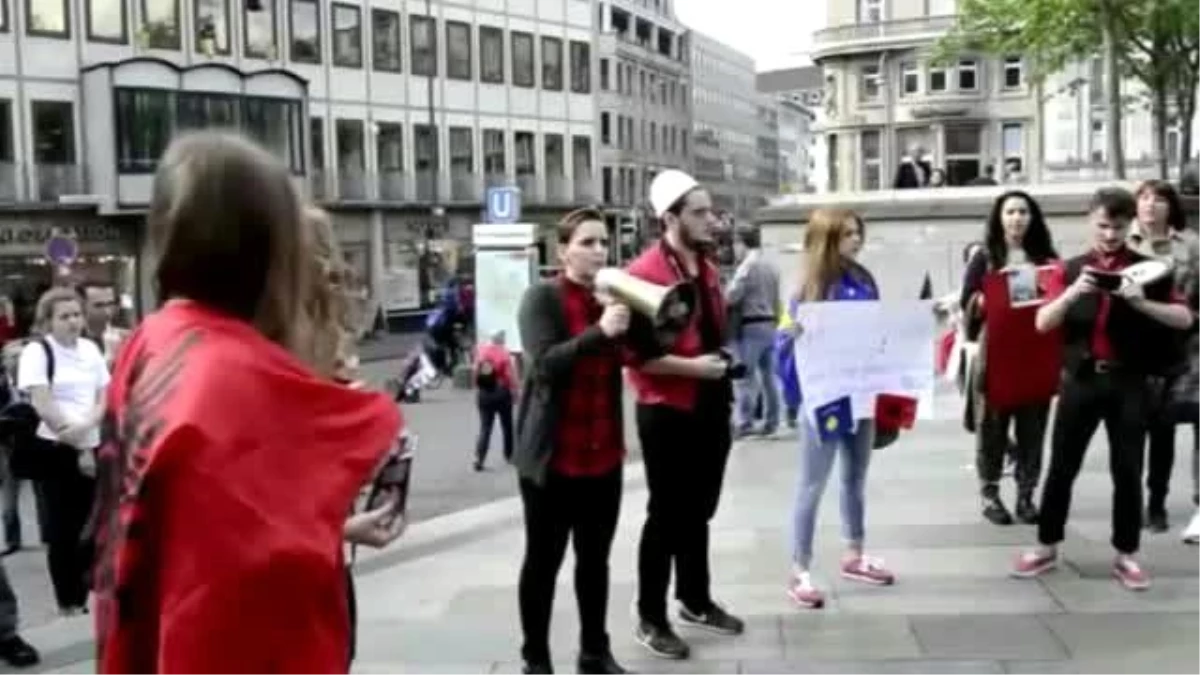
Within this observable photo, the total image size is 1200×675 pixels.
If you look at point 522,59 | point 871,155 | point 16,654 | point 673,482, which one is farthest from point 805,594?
point 871,155

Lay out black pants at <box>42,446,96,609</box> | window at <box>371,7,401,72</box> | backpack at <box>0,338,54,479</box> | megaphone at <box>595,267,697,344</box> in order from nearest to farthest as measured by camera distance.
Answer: megaphone at <box>595,267,697,344</box> < black pants at <box>42,446,96,609</box> < backpack at <box>0,338,54,479</box> < window at <box>371,7,401,72</box>

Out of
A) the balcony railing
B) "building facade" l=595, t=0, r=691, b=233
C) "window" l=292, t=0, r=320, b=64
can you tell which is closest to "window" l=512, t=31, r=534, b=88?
"window" l=292, t=0, r=320, b=64

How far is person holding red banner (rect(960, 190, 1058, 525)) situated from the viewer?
7.48m

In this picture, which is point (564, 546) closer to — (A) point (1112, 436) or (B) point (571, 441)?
(B) point (571, 441)

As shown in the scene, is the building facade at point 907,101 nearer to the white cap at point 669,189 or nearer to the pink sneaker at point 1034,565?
A: the pink sneaker at point 1034,565

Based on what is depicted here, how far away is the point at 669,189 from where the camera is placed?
5.79 meters

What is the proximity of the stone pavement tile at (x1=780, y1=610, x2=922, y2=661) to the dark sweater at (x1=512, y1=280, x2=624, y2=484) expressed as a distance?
1.35 metres

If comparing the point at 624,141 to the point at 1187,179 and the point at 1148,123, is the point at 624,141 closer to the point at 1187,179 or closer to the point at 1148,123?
the point at 1148,123

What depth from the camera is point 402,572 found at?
24.9 feet

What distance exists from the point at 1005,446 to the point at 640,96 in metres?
101

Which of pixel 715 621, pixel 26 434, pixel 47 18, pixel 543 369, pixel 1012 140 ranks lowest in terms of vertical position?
pixel 715 621

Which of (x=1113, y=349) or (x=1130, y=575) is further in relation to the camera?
(x=1130, y=575)

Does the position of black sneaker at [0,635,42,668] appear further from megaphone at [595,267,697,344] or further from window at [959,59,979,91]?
window at [959,59,979,91]

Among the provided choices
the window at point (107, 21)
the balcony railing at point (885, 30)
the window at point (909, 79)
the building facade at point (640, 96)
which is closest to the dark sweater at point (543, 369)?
the window at point (107, 21)
